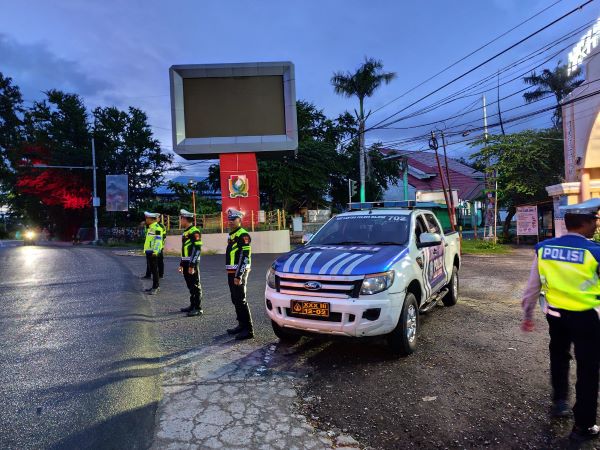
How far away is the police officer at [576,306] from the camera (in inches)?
122

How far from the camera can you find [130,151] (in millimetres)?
37062

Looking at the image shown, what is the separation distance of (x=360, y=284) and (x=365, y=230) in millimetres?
1579

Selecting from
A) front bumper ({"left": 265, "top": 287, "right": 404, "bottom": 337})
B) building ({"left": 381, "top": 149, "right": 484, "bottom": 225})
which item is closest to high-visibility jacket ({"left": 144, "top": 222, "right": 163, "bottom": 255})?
front bumper ({"left": 265, "top": 287, "right": 404, "bottom": 337})

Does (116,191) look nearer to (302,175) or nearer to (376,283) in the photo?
(302,175)

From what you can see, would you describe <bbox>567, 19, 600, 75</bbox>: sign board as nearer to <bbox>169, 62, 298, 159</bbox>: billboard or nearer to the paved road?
<bbox>169, 62, 298, 159</bbox>: billboard

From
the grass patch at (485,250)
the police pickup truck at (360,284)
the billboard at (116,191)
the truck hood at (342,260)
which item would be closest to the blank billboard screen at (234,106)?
the grass patch at (485,250)

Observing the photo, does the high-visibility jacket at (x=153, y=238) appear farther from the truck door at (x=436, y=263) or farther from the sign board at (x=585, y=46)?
the sign board at (x=585, y=46)

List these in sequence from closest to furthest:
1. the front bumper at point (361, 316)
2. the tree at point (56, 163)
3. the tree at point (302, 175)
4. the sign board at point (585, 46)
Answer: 1. the front bumper at point (361, 316)
2. the sign board at point (585, 46)
3. the tree at point (302, 175)
4. the tree at point (56, 163)

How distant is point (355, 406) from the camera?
3.78m

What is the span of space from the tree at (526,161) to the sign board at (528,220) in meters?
1.66

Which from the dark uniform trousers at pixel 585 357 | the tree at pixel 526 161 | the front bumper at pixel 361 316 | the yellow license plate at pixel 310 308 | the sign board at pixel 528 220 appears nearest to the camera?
the dark uniform trousers at pixel 585 357

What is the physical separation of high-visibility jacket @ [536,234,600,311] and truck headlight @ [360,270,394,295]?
1520mm

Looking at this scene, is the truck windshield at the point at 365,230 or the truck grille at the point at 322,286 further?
the truck windshield at the point at 365,230

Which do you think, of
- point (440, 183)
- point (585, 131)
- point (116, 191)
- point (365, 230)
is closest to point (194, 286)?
point (365, 230)
